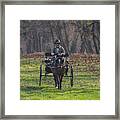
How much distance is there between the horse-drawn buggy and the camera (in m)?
4.52

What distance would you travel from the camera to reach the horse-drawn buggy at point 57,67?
178 inches

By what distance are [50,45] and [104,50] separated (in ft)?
0.71

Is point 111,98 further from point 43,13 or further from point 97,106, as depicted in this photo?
point 43,13

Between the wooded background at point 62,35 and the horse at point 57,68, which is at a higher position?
the wooded background at point 62,35

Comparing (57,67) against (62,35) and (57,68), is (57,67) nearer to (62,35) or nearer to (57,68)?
(57,68)

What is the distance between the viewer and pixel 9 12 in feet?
14.8

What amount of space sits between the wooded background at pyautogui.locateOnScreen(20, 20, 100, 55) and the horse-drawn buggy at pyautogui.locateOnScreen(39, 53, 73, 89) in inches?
1.2

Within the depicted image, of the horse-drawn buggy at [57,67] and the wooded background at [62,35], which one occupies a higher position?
the wooded background at [62,35]

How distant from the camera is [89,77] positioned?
14.8 ft

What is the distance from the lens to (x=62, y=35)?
4.52 m

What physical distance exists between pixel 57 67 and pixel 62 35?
129 mm

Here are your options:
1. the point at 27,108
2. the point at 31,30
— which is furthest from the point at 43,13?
the point at 27,108

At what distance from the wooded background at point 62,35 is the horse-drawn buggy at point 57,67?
0.03 metres

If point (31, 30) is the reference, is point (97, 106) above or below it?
below
